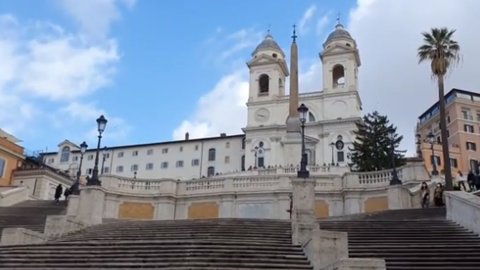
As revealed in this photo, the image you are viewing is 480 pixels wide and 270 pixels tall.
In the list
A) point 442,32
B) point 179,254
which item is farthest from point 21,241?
point 442,32

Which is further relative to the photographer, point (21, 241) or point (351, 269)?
point (21, 241)

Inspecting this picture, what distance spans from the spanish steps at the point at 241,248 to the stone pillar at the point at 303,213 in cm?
39

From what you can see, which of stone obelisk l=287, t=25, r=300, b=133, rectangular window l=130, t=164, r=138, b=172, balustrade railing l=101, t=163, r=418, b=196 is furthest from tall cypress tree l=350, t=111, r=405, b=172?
rectangular window l=130, t=164, r=138, b=172

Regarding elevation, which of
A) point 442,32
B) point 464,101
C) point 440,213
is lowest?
point 440,213

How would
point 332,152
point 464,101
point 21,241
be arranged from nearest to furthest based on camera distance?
point 21,241 < point 332,152 < point 464,101

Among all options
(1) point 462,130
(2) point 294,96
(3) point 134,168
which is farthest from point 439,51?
(3) point 134,168

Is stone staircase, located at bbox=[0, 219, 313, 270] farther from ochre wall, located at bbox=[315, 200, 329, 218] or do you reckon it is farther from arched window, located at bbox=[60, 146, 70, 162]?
arched window, located at bbox=[60, 146, 70, 162]

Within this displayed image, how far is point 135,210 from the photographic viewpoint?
32500mm

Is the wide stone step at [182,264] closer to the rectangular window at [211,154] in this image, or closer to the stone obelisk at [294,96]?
the stone obelisk at [294,96]

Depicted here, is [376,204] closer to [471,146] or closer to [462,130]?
[462,130]

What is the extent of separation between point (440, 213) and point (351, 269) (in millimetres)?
13172

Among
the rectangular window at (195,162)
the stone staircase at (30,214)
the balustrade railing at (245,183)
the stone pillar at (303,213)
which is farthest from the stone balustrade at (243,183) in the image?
the rectangular window at (195,162)

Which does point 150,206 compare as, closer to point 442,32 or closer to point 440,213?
point 440,213

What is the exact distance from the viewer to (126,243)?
1566 cm
